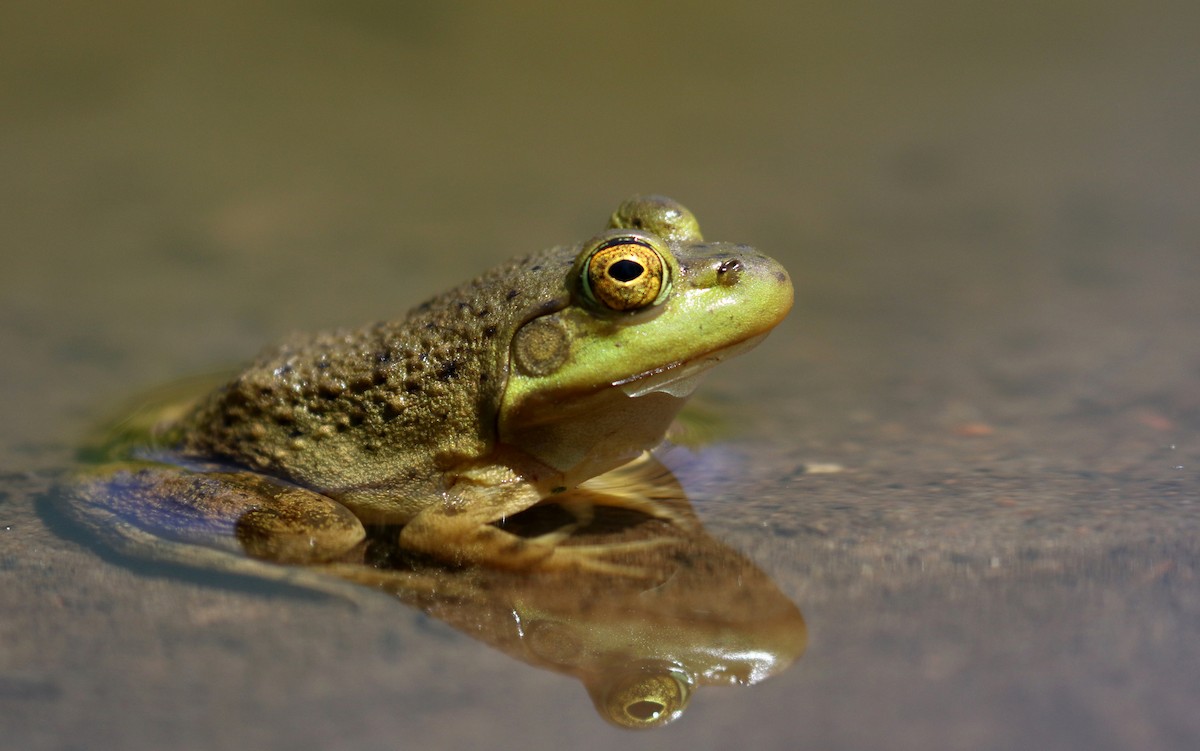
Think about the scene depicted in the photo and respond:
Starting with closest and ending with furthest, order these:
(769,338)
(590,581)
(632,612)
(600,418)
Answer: (632,612)
(590,581)
(600,418)
(769,338)

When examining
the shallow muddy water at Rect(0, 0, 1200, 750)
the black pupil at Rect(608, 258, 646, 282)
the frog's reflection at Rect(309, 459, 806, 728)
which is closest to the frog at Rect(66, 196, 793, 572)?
the black pupil at Rect(608, 258, 646, 282)

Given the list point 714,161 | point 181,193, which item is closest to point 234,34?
point 181,193

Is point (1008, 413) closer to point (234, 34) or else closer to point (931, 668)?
point (931, 668)

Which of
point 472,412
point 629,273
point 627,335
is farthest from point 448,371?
point 629,273

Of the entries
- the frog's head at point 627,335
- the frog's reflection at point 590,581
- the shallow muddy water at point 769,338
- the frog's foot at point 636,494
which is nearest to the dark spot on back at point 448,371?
the frog's head at point 627,335

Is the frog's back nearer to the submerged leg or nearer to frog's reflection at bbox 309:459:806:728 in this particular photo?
the submerged leg

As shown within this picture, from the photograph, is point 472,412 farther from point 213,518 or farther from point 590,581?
point 213,518

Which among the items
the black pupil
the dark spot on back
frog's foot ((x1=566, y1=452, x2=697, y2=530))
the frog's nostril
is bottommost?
frog's foot ((x1=566, y1=452, x2=697, y2=530))
